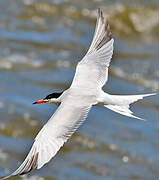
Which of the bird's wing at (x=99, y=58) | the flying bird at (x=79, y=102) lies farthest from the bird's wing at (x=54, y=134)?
the bird's wing at (x=99, y=58)

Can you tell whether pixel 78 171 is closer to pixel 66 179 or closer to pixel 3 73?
pixel 66 179

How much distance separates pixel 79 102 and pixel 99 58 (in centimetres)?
84

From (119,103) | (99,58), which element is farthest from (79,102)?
(99,58)

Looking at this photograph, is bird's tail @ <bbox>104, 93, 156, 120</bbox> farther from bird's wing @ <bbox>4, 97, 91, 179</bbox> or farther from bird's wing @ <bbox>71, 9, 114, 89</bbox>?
bird's wing @ <bbox>71, 9, 114, 89</bbox>

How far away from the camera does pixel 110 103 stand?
5801 millimetres

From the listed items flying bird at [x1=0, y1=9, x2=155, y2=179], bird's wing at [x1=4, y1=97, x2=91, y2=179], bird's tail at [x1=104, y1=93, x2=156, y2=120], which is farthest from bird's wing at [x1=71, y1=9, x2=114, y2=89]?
bird's wing at [x1=4, y1=97, x2=91, y2=179]

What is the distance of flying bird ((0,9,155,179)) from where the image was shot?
5.17 meters

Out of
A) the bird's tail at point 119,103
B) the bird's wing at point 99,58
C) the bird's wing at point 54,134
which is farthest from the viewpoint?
the bird's wing at point 99,58

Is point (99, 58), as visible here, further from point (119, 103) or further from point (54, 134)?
point (54, 134)

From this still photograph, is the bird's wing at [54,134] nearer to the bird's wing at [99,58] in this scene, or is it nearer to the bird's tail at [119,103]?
the bird's tail at [119,103]

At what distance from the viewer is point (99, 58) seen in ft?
20.8

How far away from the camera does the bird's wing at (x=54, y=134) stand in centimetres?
511

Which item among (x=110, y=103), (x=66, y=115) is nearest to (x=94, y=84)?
(x=110, y=103)

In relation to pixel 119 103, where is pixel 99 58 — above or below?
above
